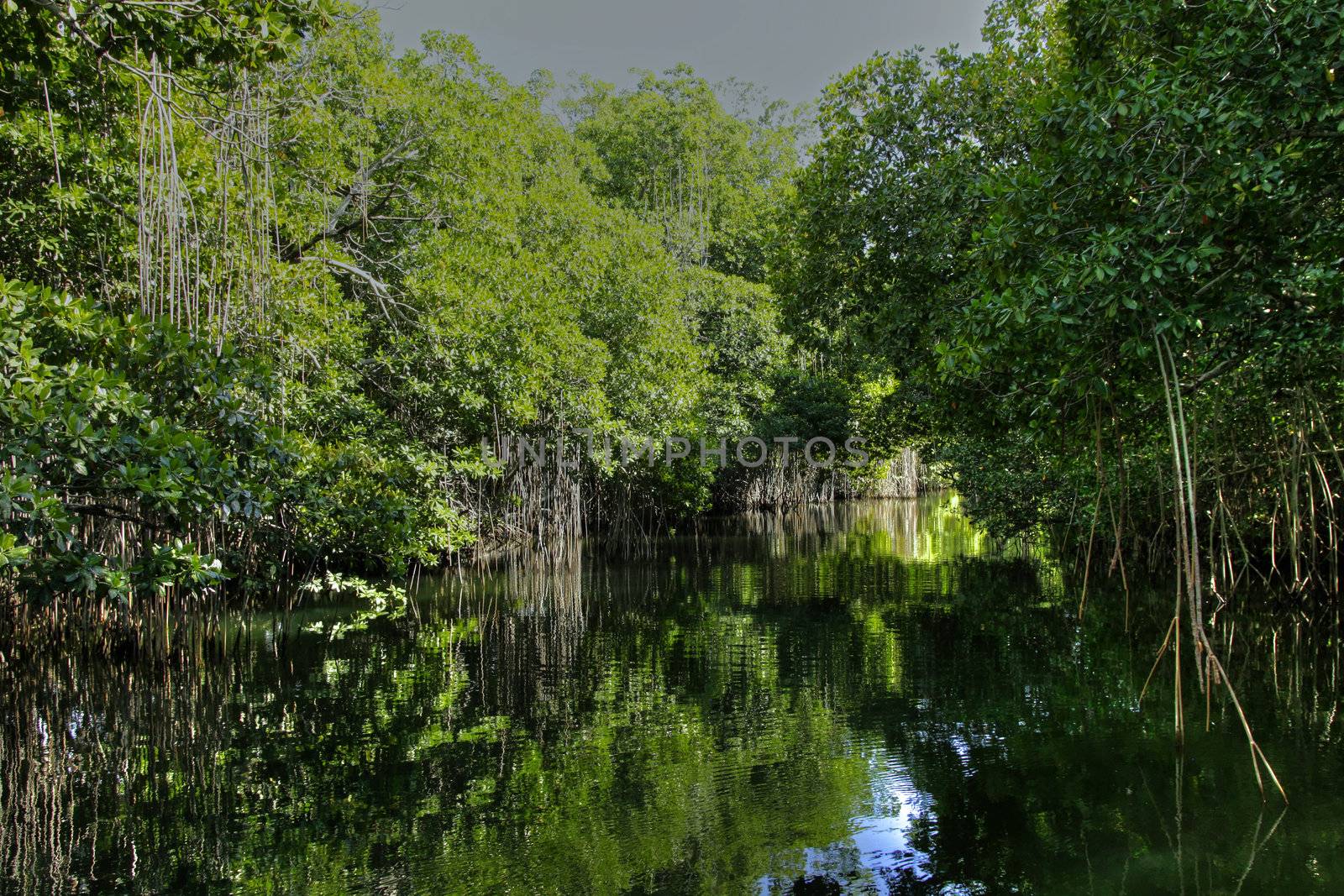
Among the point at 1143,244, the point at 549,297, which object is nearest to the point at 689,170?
the point at 549,297

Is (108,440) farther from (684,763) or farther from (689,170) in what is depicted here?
(689,170)

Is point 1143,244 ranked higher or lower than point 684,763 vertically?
higher

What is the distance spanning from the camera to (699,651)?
794 centimetres

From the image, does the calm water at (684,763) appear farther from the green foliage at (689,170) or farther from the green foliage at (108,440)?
the green foliage at (689,170)

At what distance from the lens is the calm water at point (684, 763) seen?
3.69m

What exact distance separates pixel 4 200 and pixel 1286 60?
25.9ft

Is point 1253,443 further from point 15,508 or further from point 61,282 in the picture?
point 61,282

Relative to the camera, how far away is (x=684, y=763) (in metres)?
4.96

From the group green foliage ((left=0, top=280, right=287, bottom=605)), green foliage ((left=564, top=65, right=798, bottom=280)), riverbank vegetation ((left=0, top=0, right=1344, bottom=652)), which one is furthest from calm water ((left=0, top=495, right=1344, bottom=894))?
green foliage ((left=564, top=65, right=798, bottom=280))

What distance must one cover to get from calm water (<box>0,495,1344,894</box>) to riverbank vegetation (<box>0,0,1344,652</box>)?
0.89 metres

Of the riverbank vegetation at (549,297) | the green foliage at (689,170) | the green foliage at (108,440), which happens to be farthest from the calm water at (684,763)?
the green foliage at (689,170)

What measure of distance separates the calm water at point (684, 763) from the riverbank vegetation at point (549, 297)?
89 centimetres

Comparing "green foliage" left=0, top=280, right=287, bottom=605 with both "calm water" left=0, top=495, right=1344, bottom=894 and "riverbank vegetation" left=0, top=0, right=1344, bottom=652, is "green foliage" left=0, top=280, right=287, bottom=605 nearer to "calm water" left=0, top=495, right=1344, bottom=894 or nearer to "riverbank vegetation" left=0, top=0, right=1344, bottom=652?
"riverbank vegetation" left=0, top=0, right=1344, bottom=652

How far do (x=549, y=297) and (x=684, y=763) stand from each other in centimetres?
960
